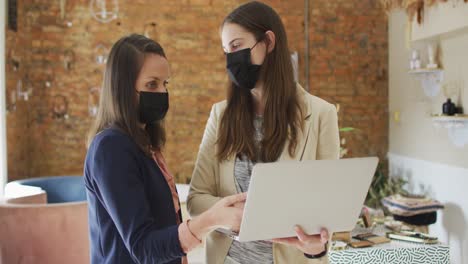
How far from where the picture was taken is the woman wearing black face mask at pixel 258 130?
1489 mm

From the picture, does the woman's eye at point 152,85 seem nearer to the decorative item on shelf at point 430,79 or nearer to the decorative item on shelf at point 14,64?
the decorative item on shelf at point 430,79

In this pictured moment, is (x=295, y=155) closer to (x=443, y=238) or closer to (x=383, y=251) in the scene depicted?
(x=383, y=251)

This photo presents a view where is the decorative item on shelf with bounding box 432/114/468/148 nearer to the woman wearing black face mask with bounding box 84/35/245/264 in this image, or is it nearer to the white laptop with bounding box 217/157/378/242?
the white laptop with bounding box 217/157/378/242

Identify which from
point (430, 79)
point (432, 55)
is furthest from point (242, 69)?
point (430, 79)

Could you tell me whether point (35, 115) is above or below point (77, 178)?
above

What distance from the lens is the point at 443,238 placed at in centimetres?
423

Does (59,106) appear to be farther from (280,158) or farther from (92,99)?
(280,158)

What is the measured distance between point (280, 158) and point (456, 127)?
3051 mm

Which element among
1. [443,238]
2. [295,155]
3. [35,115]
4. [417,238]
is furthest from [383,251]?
[35,115]

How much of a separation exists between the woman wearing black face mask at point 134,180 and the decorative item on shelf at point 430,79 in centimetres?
356

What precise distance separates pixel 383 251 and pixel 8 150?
3.67 m

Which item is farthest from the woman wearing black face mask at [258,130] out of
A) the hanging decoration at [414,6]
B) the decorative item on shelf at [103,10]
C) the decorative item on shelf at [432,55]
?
the decorative item on shelf at [103,10]

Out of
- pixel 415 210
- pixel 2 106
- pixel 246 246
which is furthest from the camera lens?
pixel 2 106

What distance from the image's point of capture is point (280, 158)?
151 cm
